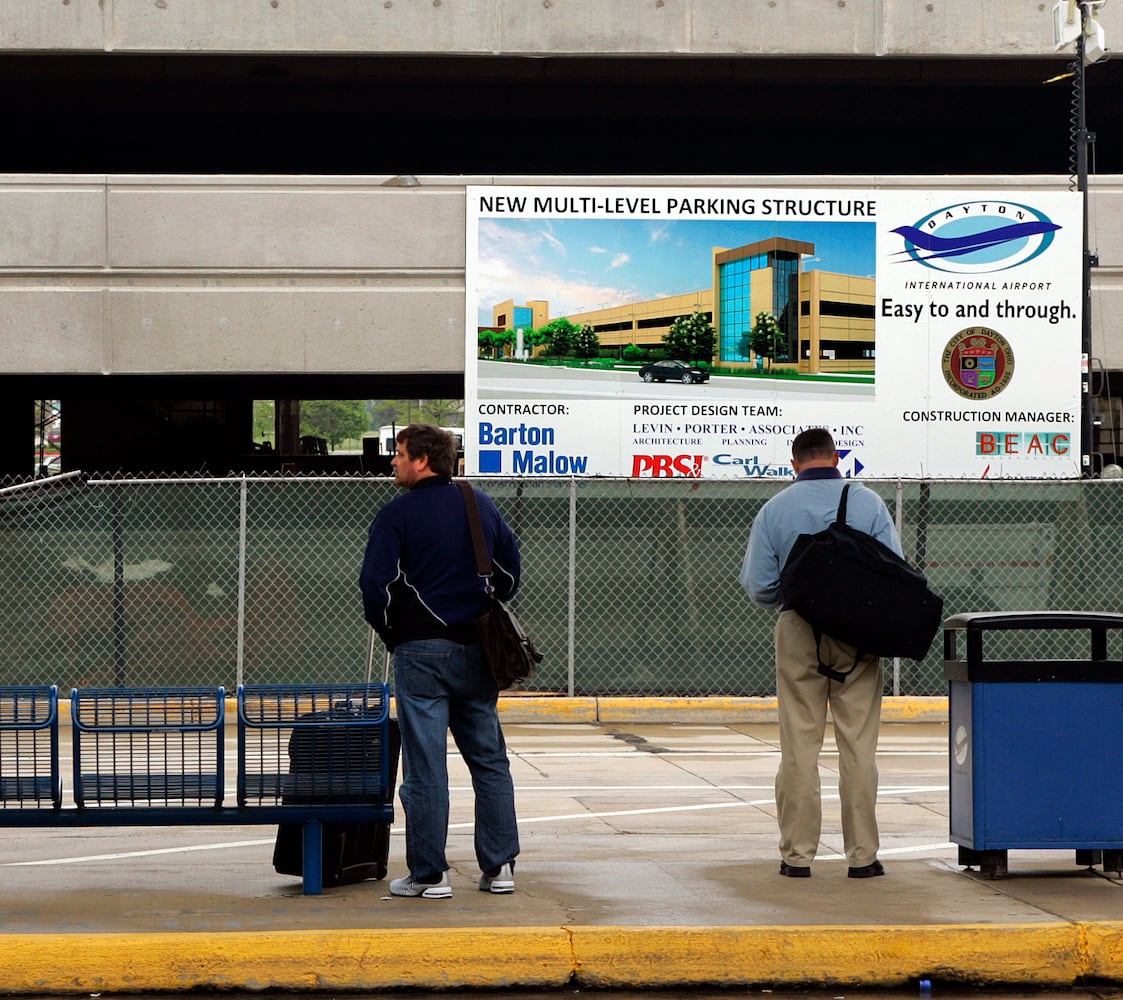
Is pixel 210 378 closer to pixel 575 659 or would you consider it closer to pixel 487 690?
pixel 575 659

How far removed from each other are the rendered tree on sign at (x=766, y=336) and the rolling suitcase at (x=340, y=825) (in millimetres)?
13140

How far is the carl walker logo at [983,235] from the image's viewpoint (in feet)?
63.7

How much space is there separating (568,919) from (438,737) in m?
0.93

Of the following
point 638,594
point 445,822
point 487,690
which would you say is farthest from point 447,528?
point 638,594

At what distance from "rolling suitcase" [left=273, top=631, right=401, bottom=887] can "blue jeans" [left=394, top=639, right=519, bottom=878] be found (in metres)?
0.21

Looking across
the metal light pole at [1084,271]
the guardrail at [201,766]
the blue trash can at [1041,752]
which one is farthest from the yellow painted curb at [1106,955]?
the metal light pole at [1084,271]

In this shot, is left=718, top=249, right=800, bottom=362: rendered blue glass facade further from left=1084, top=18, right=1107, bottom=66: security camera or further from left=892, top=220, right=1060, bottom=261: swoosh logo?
left=1084, top=18, right=1107, bottom=66: security camera

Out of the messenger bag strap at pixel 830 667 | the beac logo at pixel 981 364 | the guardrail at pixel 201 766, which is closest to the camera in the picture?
the guardrail at pixel 201 766

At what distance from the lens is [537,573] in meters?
15.5

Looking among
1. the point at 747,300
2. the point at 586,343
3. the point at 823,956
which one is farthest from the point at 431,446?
the point at 747,300

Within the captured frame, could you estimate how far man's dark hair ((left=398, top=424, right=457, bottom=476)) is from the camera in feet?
22.5

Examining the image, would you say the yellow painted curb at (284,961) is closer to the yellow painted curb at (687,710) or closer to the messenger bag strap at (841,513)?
the messenger bag strap at (841,513)

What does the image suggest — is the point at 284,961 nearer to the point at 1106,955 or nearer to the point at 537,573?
the point at 1106,955

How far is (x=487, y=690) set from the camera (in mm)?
6738
